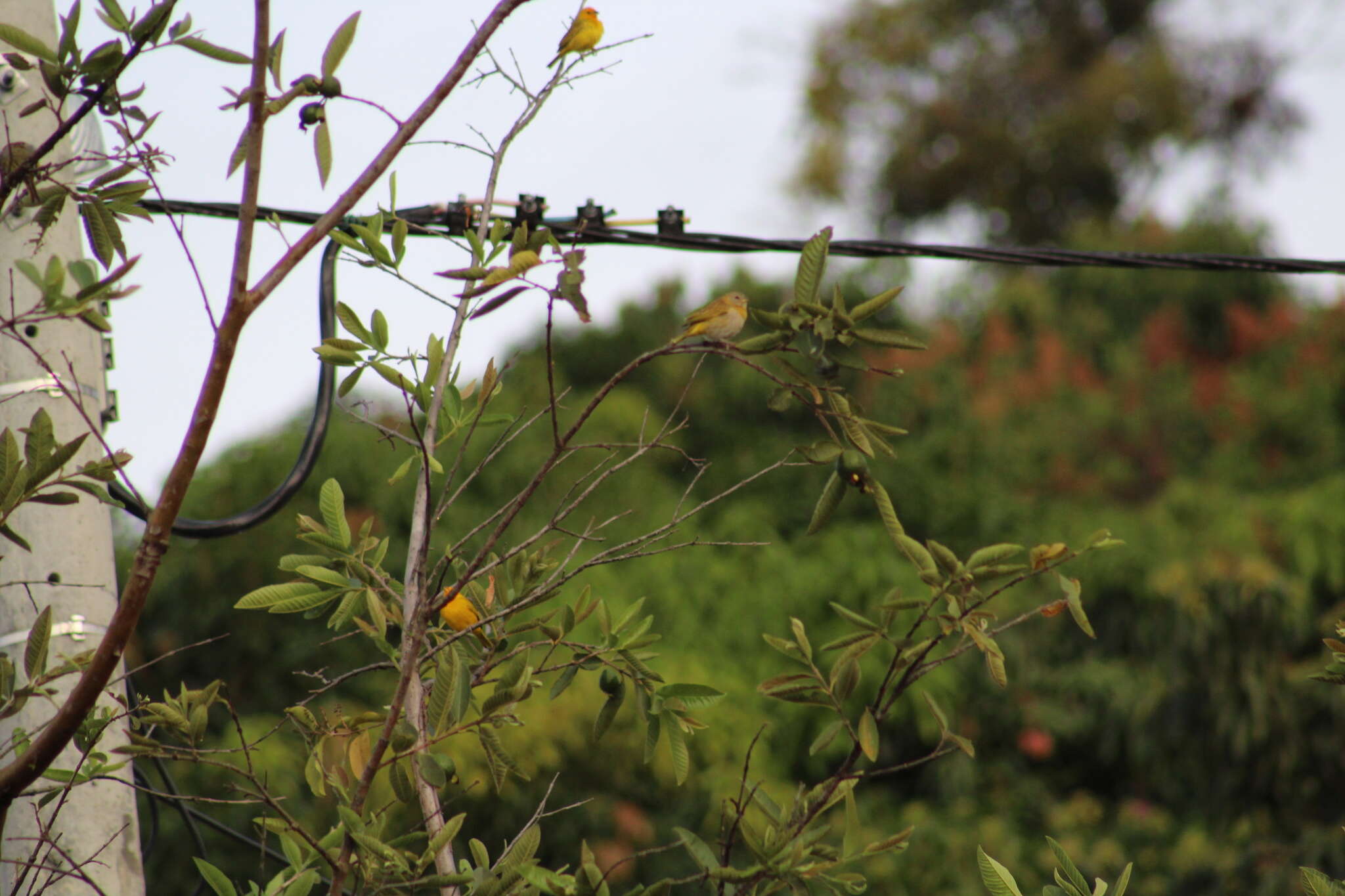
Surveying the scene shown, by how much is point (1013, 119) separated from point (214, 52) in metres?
20.0

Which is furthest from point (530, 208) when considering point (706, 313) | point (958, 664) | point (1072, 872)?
point (958, 664)

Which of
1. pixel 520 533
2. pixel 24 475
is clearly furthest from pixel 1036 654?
pixel 24 475

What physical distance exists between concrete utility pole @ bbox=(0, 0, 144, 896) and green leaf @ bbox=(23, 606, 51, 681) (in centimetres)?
18

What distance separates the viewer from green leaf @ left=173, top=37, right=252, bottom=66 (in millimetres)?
1368

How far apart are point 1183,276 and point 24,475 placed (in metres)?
13.7

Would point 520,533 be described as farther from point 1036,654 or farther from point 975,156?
point 975,156

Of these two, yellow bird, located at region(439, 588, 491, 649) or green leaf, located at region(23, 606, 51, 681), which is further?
yellow bird, located at region(439, 588, 491, 649)

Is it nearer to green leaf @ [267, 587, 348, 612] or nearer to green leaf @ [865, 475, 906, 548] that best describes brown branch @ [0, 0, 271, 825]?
green leaf @ [267, 587, 348, 612]

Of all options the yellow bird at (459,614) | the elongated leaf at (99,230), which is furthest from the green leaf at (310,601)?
the elongated leaf at (99,230)

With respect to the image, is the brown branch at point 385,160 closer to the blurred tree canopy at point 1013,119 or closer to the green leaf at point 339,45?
the green leaf at point 339,45

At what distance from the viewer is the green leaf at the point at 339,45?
1.37 m

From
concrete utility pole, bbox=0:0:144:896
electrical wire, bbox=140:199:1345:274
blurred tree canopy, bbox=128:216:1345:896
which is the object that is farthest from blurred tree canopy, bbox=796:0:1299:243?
concrete utility pole, bbox=0:0:144:896

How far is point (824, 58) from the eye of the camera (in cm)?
2005

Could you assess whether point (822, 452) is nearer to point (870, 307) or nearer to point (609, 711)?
point (870, 307)
